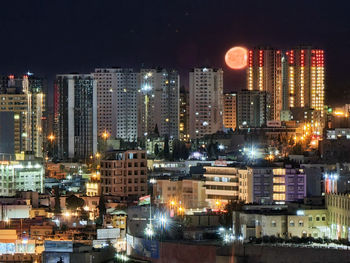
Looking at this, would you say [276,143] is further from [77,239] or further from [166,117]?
[77,239]

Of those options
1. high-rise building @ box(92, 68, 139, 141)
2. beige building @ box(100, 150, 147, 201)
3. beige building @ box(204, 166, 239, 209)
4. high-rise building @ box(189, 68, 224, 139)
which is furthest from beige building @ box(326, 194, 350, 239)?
high-rise building @ box(92, 68, 139, 141)

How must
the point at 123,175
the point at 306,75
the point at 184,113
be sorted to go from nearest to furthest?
1. the point at 123,175
2. the point at 306,75
3. the point at 184,113

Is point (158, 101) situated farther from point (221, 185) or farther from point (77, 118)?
point (221, 185)

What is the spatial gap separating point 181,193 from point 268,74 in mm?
19291

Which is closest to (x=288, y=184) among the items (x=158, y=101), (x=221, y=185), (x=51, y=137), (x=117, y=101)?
(x=221, y=185)

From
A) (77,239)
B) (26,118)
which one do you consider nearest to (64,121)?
(26,118)

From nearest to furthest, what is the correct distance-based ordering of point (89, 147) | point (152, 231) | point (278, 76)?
point (152, 231)
point (89, 147)
point (278, 76)

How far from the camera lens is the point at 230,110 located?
1663 inches

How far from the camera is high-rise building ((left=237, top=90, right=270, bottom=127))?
40844mm

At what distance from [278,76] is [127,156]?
59.3 ft

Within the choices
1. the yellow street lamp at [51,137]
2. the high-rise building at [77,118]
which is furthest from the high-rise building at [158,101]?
the high-rise building at [77,118]

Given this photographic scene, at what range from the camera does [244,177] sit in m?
20.8

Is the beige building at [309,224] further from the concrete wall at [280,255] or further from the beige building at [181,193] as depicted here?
the beige building at [181,193]

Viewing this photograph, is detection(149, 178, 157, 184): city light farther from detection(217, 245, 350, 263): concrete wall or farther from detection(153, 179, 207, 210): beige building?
detection(217, 245, 350, 263): concrete wall
